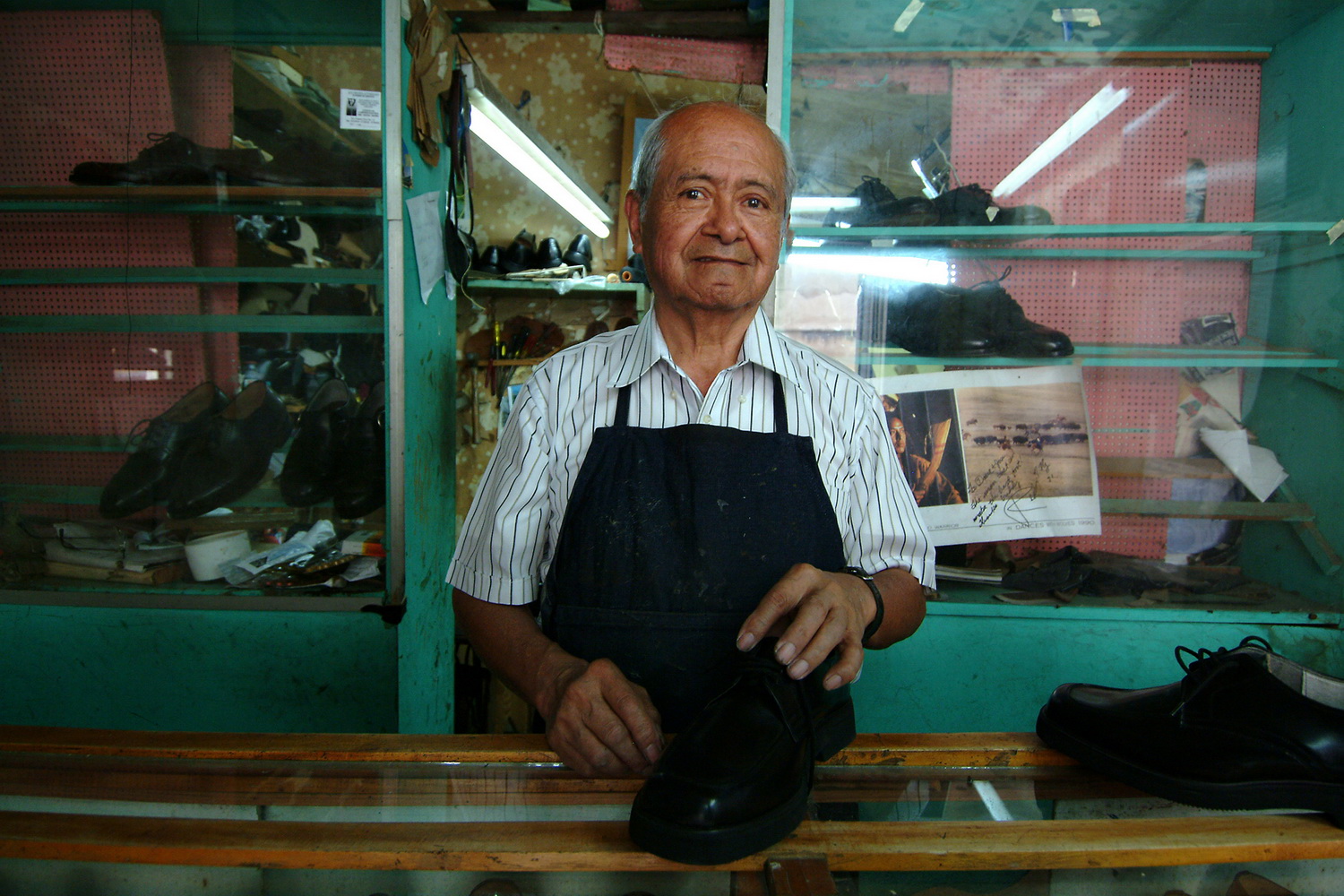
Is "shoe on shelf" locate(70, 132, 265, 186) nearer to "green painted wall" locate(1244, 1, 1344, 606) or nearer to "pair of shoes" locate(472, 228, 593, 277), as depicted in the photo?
"pair of shoes" locate(472, 228, 593, 277)

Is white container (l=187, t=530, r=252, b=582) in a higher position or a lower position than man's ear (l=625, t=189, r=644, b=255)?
lower

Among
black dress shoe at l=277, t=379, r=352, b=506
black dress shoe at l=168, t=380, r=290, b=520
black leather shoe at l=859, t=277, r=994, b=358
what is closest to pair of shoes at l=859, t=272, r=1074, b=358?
black leather shoe at l=859, t=277, r=994, b=358

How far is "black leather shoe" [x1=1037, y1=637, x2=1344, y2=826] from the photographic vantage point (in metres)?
0.73

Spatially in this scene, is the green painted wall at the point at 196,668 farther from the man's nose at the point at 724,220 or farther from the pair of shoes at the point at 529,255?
the pair of shoes at the point at 529,255

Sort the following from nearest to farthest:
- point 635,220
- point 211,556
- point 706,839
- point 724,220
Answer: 1. point 706,839
2. point 724,220
3. point 635,220
4. point 211,556

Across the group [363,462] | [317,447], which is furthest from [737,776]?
[317,447]

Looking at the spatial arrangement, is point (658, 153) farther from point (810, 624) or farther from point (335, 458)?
point (335, 458)

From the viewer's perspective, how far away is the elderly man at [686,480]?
3.56 ft

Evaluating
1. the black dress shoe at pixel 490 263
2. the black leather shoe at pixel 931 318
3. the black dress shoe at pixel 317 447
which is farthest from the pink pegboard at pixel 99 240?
the black leather shoe at pixel 931 318

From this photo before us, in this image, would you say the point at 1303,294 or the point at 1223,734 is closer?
the point at 1223,734

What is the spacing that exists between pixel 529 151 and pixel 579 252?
2.33 ft

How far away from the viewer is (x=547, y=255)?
3.61m

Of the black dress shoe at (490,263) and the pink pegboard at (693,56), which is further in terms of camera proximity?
the black dress shoe at (490,263)

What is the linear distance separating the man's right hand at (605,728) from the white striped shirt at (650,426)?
0.34m
